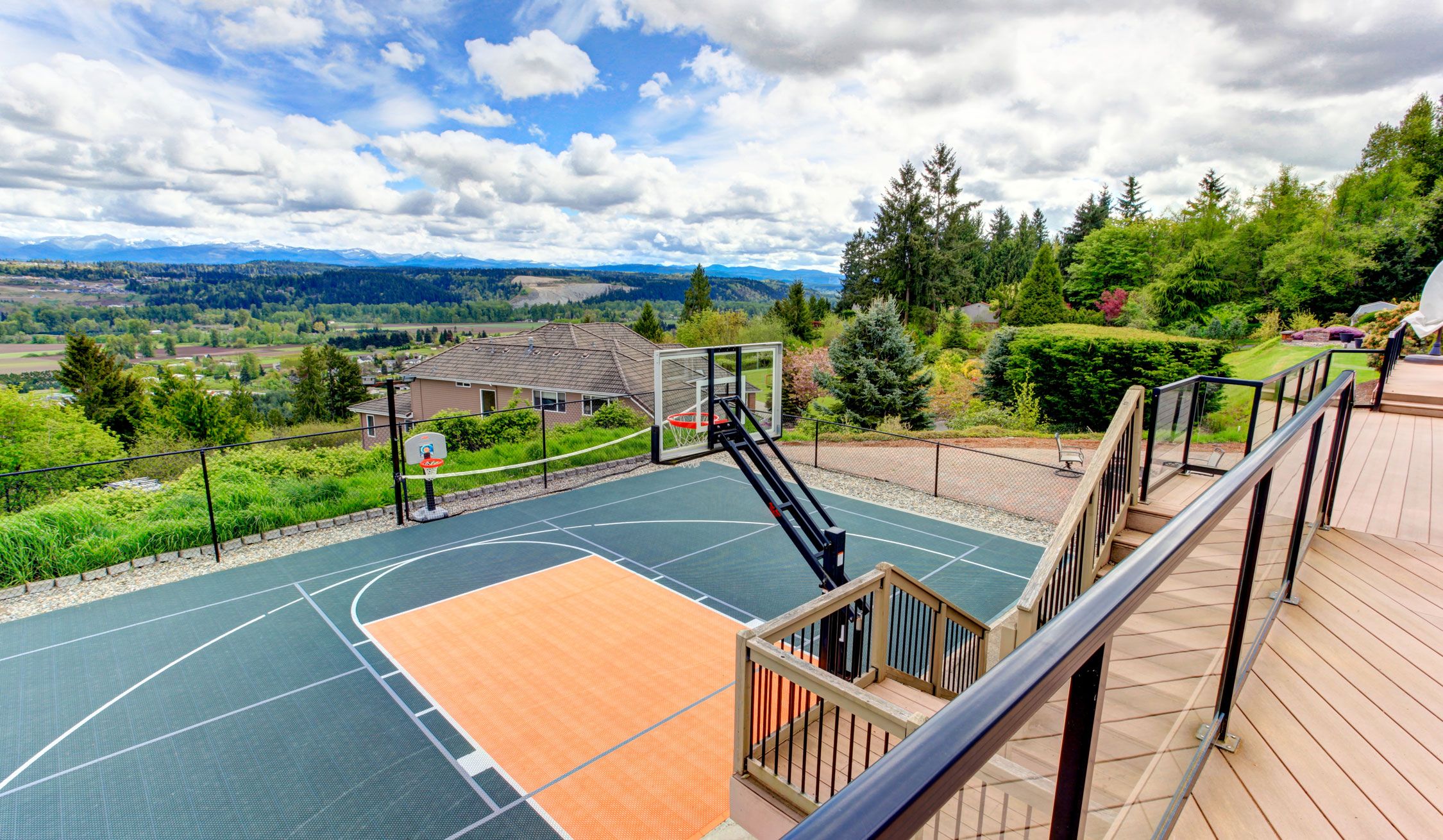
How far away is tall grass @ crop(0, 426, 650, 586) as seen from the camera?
10438 mm

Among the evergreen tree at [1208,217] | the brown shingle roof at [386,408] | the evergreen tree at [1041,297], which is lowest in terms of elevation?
the brown shingle roof at [386,408]

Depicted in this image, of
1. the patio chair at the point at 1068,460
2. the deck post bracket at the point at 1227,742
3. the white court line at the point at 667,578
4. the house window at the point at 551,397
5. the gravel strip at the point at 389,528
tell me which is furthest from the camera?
the house window at the point at 551,397

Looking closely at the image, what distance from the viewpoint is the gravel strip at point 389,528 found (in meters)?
9.87

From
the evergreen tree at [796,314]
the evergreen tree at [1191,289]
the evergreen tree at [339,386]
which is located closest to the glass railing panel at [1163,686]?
the evergreen tree at [1191,289]

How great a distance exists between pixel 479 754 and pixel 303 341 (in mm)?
90361

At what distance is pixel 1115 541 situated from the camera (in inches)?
215

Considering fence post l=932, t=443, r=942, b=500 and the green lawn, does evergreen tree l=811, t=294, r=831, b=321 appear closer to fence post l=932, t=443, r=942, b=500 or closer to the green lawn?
the green lawn

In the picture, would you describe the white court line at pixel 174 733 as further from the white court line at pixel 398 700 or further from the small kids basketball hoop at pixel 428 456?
the small kids basketball hoop at pixel 428 456

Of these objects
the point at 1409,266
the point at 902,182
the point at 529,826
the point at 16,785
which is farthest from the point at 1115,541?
the point at 902,182

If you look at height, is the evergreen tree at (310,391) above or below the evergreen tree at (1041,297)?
below

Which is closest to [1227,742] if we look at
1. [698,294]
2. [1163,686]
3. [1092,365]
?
[1163,686]

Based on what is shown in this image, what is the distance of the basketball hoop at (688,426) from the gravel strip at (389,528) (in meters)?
2.75

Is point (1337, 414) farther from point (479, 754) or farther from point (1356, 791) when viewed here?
point (479, 754)

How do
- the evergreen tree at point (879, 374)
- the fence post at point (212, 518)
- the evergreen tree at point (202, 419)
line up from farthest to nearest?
1. the evergreen tree at point (202, 419)
2. the evergreen tree at point (879, 374)
3. the fence post at point (212, 518)
